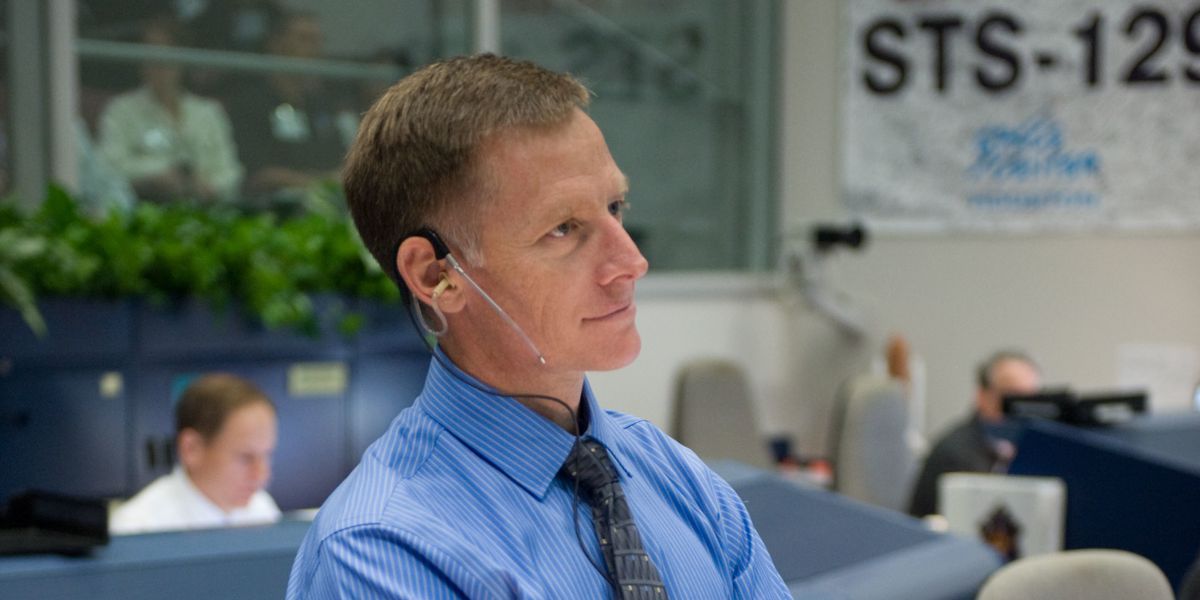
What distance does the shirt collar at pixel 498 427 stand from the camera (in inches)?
37.3

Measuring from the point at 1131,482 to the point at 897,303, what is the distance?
3.40m

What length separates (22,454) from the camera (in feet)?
11.6

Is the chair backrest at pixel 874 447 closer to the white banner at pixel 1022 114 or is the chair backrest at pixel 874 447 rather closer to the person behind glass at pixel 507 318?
the white banner at pixel 1022 114

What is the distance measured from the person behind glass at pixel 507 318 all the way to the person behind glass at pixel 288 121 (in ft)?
13.5

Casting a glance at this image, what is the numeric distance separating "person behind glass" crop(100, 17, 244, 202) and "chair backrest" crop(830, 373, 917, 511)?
265 cm

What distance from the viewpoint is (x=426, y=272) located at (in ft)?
3.21

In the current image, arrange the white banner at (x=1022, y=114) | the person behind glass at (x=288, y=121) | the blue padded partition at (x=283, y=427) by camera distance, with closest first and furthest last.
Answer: the blue padded partition at (x=283, y=427), the person behind glass at (x=288, y=121), the white banner at (x=1022, y=114)

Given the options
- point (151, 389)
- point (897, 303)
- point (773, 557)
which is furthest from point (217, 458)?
point (897, 303)

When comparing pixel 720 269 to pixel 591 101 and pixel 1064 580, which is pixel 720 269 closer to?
pixel 1064 580

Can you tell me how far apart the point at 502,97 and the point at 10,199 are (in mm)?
3389

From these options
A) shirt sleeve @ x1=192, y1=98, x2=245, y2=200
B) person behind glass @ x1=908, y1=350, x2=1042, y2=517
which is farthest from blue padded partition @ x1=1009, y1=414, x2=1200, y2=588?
shirt sleeve @ x1=192, y1=98, x2=245, y2=200

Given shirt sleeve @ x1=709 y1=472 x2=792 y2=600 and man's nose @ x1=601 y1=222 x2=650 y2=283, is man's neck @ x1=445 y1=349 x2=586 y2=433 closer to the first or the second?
man's nose @ x1=601 y1=222 x2=650 y2=283

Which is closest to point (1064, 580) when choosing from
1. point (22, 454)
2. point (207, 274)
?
point (207, 274)

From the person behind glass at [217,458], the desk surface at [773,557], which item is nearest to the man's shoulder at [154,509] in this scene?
the person behind glass at [217,458]
